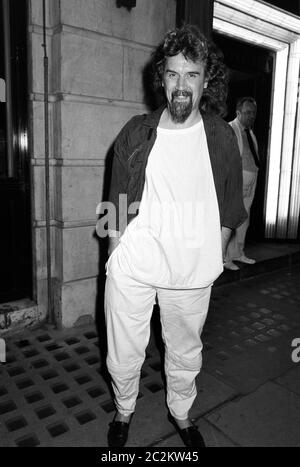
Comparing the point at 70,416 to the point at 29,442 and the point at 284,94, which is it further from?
the point at 284,94

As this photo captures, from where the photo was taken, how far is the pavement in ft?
8.20

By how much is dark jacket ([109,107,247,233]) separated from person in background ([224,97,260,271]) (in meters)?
3.15

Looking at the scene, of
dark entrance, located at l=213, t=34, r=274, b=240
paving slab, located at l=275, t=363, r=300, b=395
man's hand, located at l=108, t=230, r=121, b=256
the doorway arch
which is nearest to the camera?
man's hand, located at l=108, t=230, r=121, b=256

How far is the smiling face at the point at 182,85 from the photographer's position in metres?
2.10

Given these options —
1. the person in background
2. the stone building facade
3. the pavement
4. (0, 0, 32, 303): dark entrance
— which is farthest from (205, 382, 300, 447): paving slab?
the person in background

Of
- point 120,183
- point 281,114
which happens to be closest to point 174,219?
point 120,183

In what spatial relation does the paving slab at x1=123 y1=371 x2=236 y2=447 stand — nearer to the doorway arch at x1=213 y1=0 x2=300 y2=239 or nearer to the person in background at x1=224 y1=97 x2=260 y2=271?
the person in background at x1=224 y1=97 x2=260 y2=271

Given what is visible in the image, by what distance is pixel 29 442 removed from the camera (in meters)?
2.40

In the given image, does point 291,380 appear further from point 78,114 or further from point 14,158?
point 14,158

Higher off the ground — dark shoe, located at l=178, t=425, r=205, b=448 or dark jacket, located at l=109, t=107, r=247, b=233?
dark jacket, located at l=109, t=107, r=247, b=233

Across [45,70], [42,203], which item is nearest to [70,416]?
[42,203]

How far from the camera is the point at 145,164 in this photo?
2162 millimetres

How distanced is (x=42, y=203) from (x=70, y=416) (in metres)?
1.98
